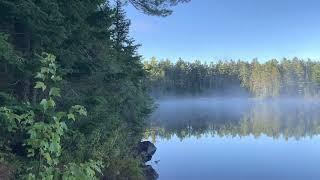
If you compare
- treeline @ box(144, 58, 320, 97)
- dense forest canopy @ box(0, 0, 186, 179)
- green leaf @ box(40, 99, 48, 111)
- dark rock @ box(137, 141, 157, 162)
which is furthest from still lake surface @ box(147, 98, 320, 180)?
treeline @ box(144, 58, 320, 97)

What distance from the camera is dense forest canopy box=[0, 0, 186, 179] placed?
4.42 metres

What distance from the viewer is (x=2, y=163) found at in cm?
664

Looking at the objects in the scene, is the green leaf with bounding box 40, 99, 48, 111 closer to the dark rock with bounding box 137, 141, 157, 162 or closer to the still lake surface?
the still lake surface

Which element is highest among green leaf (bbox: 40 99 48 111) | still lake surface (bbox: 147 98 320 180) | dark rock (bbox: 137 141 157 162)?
green leaf (bbox: 40 99 48 111)

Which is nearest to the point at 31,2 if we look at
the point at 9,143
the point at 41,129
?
the point at 9,143

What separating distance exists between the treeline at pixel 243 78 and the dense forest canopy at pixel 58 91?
4038 inches

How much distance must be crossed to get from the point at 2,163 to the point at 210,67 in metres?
125

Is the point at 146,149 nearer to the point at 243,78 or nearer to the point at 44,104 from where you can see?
the point at 44,104

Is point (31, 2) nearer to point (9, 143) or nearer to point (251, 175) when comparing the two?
point (9, 143)

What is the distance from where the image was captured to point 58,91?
430 cm

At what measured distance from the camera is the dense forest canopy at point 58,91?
442cm

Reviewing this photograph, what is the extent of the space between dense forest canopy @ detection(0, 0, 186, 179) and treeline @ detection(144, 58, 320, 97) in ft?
336

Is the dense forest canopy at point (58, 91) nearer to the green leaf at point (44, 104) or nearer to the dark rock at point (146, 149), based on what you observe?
the green leaf at point (44, 104)

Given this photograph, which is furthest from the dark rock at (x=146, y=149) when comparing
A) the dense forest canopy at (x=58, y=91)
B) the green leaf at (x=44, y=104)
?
the green leaf at (x=44, y=104)
